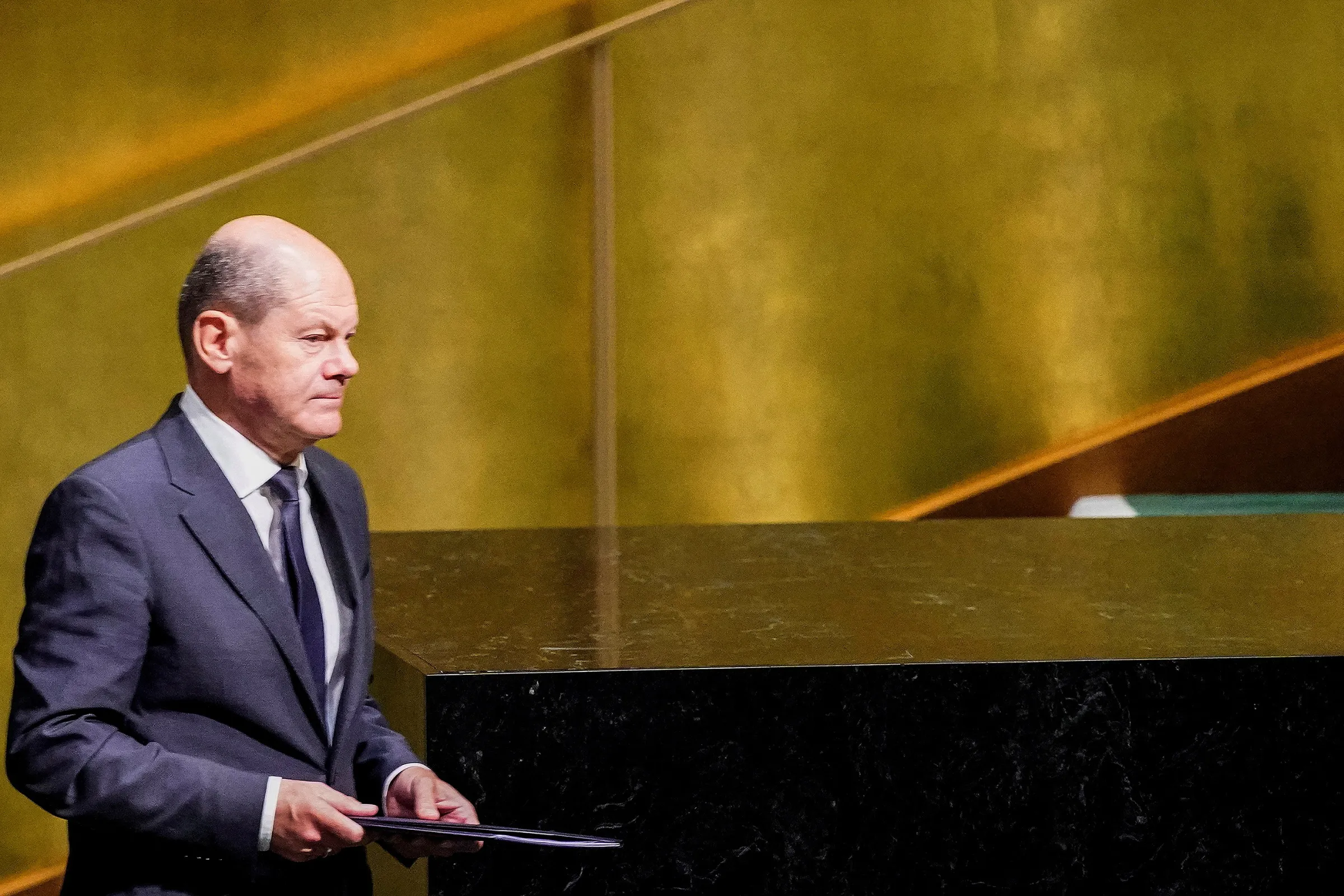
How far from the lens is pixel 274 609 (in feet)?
4.33

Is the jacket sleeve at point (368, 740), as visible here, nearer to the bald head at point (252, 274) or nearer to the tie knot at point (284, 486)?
the tie knot at point (284, 486)

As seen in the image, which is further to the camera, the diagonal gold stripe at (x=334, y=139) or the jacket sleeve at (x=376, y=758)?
the diagonal gold stripe at (x=334, y=139)

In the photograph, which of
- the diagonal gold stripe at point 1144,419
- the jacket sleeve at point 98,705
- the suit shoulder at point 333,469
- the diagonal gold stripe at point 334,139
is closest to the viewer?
the jacket sleeve at point 98,705

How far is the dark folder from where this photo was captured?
1.27 metres

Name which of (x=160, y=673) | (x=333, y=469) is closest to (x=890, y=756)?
(x=333, y=469)

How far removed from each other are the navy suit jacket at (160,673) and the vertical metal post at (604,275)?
2862mm

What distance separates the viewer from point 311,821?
1248mm

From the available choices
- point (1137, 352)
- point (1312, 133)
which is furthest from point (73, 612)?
point (1312, 133)

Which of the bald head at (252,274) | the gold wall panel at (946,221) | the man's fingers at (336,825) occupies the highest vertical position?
the gold wall panel at (946,221)

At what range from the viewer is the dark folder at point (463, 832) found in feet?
4.16

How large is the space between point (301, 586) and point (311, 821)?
0.66 ft

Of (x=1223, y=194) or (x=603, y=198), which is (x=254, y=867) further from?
(x=1223, y=194)

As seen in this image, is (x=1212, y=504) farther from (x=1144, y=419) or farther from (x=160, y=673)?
(x=160, y=673)

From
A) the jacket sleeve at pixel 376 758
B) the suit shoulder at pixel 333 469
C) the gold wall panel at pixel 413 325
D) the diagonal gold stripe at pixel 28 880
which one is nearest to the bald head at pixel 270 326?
the suit shoulder at pixel 333 469
